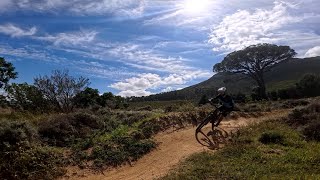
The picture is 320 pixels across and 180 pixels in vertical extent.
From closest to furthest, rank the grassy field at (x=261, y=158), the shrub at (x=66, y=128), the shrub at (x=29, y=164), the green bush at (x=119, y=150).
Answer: the grassy field at (x=261, y=158), the shrub at (x=29, y=164), the green bush at (x=119, y=150), the shrub at (x=66, y=128)

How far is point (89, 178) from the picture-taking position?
39.4ft

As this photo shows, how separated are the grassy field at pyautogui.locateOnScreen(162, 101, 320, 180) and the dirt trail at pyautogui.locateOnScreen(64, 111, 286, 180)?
2.24 ft

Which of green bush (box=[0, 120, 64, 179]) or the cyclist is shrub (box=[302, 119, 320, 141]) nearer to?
the cyclist

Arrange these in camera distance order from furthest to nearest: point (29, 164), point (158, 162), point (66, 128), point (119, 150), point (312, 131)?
point (312, 131)
point (66, 128)
point (119, 150)
point (158, 162)
point (29, 164)

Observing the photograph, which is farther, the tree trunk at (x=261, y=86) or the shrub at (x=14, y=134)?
the tree trunk at (x=261, y=86)

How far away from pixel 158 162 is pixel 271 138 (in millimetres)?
4606

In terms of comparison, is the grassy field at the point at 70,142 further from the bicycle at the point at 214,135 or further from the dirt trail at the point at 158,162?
the bicycle at the point at 214,135

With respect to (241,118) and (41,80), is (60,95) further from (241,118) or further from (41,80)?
(241,118)

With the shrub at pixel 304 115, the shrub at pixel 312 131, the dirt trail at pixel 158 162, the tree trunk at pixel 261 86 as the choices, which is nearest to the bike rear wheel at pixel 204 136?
the dirt trail at pixel 158 162

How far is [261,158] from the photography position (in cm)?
1212

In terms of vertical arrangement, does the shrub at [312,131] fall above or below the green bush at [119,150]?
below

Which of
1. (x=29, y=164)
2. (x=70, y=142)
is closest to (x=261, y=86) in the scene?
(x=70, y=142)

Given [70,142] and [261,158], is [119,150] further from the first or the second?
[261,158]

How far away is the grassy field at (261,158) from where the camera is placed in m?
10.5
